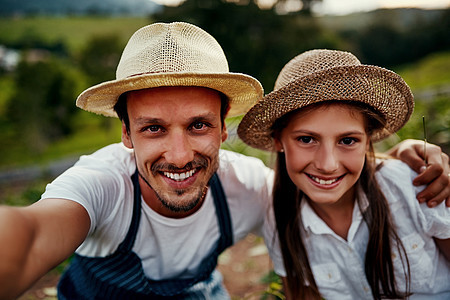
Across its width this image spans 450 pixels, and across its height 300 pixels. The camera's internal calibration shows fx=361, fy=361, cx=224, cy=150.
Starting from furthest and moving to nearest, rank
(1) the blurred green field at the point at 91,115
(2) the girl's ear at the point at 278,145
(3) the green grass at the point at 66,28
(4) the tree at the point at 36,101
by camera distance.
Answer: (3) the green grass at the point at 66,28, (4) the tree at the point at 36,101, (1) the blurred green field at the point at 91,115, (2) the girl's ear at the point at 278,145

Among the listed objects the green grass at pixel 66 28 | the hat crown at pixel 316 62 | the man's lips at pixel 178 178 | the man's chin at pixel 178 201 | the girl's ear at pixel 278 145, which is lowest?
the man's chin at pixel 178 201

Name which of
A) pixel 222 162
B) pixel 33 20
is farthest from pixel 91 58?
pixel 33 20

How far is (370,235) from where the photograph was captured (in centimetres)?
208


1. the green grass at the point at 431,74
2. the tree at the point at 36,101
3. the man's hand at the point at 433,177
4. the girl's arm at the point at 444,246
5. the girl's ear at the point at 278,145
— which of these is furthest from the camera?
the green grass at the point at 431,74

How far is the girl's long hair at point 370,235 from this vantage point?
6.75 feet

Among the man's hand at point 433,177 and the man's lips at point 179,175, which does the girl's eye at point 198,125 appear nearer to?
the man's lips at point 179,175

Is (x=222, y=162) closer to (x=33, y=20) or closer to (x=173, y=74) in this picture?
(x=173, y=74)

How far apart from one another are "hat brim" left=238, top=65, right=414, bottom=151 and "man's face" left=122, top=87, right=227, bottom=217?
302 millimetres

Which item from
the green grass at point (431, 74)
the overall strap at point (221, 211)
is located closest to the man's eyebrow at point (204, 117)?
the overall strap at point (221, 211)

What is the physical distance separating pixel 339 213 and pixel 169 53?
1392 millimetres

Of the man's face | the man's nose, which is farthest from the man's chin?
the man's nose

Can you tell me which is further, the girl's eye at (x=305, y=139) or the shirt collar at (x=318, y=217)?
the shirt collar at (x=318, y=217)

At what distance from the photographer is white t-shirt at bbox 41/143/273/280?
1.91 meters

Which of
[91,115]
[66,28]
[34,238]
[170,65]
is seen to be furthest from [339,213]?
[66,28]
